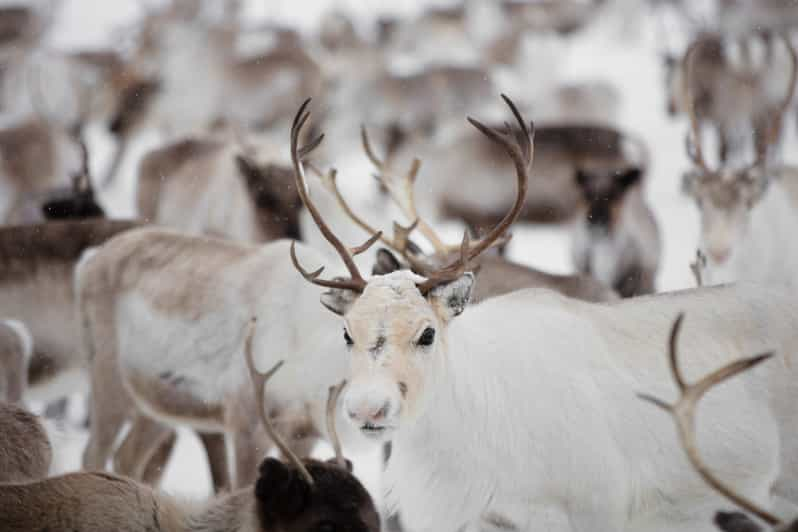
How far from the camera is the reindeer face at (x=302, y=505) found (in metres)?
2.56

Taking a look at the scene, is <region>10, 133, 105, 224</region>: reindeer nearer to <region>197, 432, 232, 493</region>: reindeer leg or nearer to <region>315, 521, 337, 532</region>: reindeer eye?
<region>197, 432, 232, 493</region>: reindeer leg

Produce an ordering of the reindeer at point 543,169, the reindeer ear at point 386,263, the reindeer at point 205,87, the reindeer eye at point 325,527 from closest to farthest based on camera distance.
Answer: the reindeer eye at point 325,527 < the reindeer ear at point 386,263 < the reindeer at point 543,169 < the reindeer at point 205,87

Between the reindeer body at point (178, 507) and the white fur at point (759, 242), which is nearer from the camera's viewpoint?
the reindeer body at point (178, 507)

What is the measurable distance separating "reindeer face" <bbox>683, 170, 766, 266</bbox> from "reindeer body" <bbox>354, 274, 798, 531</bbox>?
159 cm

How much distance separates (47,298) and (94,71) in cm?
761

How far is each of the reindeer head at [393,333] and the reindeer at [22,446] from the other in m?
0.99

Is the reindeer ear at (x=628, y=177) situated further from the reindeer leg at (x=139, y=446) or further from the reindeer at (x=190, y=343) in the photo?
the reindeer leg at (x=139, y=446)

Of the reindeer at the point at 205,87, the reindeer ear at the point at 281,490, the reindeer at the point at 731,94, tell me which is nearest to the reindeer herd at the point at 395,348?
the reindeer ear at the point at 281,490

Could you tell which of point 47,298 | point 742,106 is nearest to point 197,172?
point 47,298

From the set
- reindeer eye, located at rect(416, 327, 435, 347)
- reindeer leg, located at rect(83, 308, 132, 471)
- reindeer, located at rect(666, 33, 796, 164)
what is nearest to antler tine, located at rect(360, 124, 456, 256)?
reindeer leg, located at rect(83, 308, 132, 471)

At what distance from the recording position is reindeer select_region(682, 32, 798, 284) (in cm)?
463

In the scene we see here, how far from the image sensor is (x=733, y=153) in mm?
9734

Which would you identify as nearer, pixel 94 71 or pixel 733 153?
pixel 733 153

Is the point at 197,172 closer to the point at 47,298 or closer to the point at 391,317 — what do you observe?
the point at 47,298
